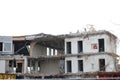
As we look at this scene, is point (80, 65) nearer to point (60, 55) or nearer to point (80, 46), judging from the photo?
point (80, 46)

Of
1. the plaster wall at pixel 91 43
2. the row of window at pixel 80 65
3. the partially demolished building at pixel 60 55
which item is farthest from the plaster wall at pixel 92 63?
the plaster wall at pixel 91 43

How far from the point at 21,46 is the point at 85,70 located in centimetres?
1323

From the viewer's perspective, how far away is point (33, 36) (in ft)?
173

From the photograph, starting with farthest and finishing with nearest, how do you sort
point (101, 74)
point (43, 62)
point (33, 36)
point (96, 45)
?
point (43, 62) < point (33, 36) < point (96, 45) < point (101, 74)

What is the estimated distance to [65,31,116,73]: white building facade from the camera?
159 ft

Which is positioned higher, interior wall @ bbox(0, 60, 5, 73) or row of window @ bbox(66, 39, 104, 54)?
row of window @ bbox(66, 39, 104, 54)

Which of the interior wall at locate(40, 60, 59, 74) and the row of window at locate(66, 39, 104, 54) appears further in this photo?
the interior wall at locate(40, 60, 59, 74)

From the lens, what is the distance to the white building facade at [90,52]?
48328mm

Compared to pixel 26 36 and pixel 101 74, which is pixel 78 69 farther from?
pixel 26 36

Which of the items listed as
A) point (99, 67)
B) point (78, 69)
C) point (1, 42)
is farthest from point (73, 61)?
point (1, 42)

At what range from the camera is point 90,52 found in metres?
49.5

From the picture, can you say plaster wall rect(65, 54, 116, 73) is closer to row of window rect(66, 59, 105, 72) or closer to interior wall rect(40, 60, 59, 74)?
row of window rect(66, 59, 105, 72)

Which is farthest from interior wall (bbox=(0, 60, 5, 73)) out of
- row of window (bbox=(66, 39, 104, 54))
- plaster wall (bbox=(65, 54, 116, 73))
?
plaster wall (bbox=(65, 54, 116, 73))

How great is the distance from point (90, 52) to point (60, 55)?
5.70 meters
